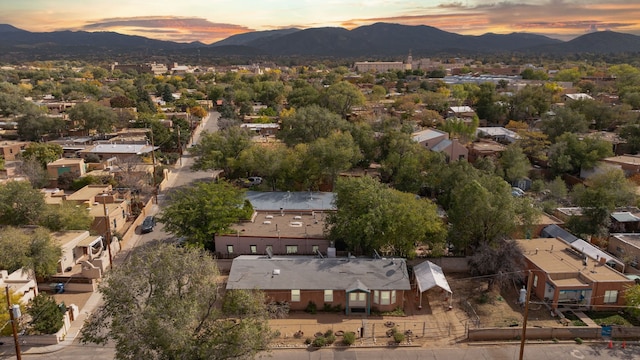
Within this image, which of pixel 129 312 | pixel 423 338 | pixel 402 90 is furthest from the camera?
pixel 402 90

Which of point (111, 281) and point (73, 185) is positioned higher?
point (111, 281)

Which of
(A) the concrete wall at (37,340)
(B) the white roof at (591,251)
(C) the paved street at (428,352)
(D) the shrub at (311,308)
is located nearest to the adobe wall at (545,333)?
(C) the paved street at (428,352)

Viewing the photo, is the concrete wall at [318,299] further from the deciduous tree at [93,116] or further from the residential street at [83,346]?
the deciduous tree at [93,116]

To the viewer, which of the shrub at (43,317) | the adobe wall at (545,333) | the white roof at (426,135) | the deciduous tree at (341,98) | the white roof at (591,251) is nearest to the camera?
the shrub at (43,317)

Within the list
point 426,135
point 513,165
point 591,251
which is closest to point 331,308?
point 591,251

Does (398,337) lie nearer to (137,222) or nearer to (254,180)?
(137,222)

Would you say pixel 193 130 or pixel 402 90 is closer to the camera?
pixel 193 130

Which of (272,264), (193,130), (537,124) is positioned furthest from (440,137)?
(193,130)

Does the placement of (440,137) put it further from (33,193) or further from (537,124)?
(33,193)
